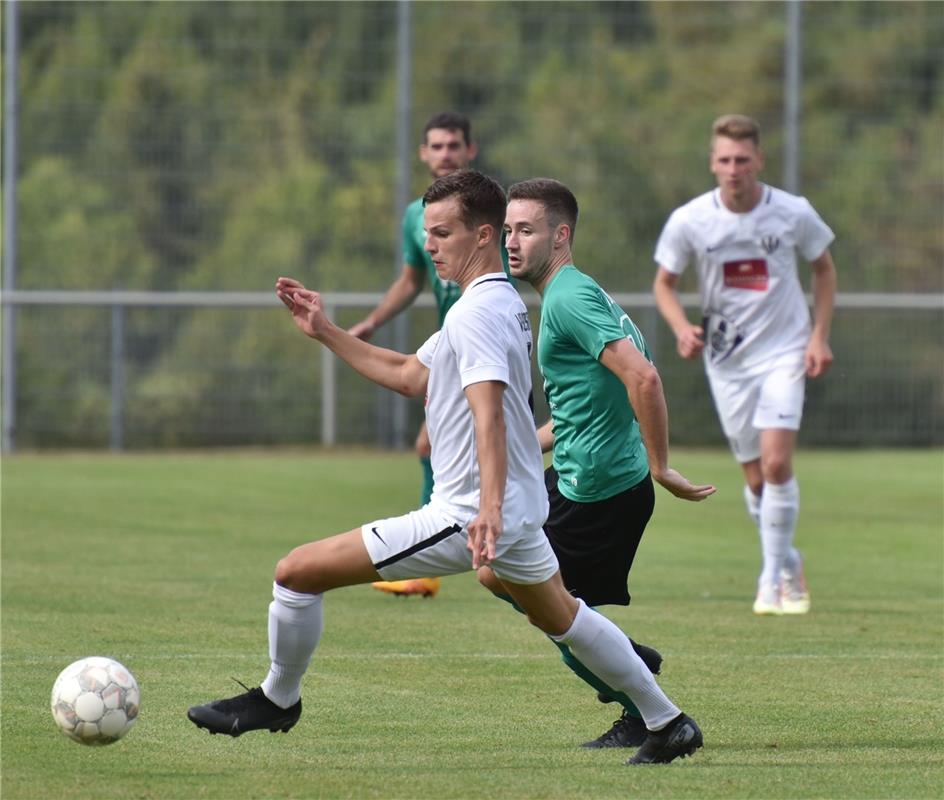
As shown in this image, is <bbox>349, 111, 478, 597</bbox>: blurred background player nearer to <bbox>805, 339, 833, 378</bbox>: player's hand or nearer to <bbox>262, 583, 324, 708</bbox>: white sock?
<bbox>805, 339, 833, 378</bbox>: player's hand

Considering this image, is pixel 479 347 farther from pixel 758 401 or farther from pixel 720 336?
pixel 720 336

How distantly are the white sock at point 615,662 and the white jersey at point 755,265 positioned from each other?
14.6 feet

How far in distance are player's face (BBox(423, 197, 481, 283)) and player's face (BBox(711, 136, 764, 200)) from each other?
14.0 feet

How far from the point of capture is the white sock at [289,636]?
17.9 feet

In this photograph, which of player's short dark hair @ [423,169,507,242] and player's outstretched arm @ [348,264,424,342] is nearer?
player's short dark hair @ [423,169,507,242]

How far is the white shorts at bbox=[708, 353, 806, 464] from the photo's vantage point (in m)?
9.58

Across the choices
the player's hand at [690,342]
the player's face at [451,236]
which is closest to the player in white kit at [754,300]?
the player's hand at [690,342]

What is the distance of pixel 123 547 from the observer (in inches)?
464

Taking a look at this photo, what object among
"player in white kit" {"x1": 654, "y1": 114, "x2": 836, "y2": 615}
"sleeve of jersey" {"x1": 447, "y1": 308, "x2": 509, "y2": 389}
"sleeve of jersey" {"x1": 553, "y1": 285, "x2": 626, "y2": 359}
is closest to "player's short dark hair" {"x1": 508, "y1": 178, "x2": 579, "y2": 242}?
"sleeve of jersey" {"x1": 553, "y1": 285, "x2": 626, "y2": 359}

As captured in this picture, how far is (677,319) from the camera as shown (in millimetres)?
9680

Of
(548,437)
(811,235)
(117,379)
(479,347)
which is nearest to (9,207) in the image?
(117,379)

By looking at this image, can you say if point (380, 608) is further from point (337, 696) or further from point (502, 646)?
point (337, 696)

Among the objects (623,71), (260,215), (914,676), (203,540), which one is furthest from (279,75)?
(914,676)

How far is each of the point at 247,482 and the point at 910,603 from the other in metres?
8.66
